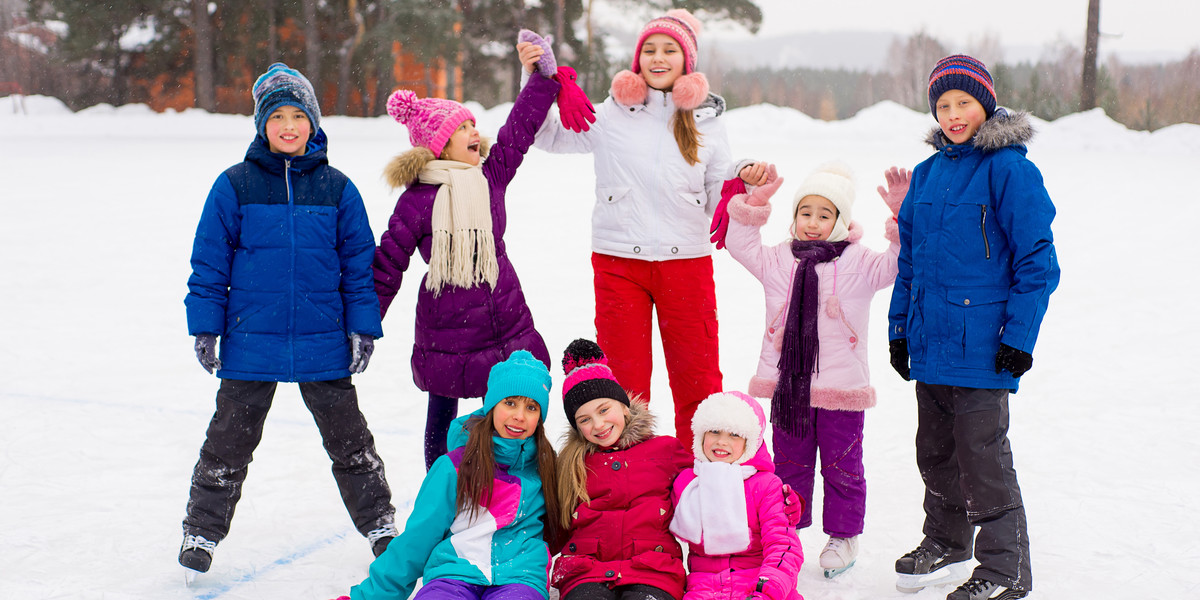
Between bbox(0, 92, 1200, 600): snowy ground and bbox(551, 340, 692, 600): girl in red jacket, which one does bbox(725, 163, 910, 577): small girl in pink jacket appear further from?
bbox(551, 340, 692, 600): girl in red jacket

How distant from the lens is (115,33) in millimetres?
20734

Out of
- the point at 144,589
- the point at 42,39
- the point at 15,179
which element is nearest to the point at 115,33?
the point at 42,39

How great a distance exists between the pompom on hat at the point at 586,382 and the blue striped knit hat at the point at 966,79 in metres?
A: 1.11

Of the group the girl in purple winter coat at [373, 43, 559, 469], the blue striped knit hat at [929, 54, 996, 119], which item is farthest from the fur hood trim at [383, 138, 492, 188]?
the blue striped knit hat at [929, 54, 996, 119]

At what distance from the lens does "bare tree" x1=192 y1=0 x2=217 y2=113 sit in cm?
1991

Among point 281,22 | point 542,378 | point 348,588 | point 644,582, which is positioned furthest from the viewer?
point 281,22

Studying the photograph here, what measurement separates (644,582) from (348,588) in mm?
908

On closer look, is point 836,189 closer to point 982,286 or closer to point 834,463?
point 982,286

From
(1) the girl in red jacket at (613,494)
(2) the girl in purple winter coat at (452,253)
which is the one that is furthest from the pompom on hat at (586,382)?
(2) the girl in purple winter coat at (452,253)

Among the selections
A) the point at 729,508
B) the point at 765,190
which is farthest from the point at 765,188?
the point at 729,508

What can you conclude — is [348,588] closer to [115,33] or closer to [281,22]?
[281,22]

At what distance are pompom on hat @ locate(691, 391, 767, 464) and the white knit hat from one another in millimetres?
691

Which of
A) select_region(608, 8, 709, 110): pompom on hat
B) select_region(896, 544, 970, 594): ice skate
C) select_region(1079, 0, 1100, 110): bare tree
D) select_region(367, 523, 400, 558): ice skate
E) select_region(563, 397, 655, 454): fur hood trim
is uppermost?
select_region(1079, 0, 1100, 110): bare tree

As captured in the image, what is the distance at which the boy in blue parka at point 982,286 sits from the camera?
2.51 m
